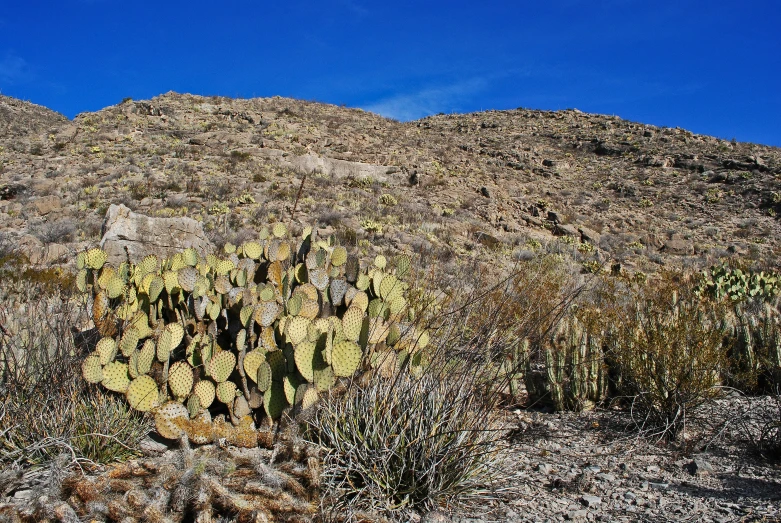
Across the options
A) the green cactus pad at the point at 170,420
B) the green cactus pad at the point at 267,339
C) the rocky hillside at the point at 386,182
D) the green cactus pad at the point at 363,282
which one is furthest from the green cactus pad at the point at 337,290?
the rocky hillside at the point at 386,182

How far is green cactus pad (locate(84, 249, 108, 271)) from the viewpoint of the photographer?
423 cm

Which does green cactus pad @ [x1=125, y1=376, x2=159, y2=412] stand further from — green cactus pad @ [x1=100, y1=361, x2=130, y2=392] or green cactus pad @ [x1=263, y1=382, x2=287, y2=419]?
green cactus pad @ [x1=263, y1=382, x2=287, y2=419]

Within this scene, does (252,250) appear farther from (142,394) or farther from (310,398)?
(310,398)

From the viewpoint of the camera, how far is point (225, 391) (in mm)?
3387

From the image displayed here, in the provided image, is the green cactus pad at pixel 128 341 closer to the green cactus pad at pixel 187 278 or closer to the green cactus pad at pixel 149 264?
the green cactus pad at pixel 187 278

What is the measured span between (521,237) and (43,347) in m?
14.8

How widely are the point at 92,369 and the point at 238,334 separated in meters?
0.89

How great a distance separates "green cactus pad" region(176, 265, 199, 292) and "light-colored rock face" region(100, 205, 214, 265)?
468 cm

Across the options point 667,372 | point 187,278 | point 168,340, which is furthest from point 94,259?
point 667,372

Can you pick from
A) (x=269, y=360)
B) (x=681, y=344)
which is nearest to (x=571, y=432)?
(x=681, y=344)

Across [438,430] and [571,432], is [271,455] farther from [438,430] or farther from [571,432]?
[571,432]

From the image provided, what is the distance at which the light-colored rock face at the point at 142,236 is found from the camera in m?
8.32

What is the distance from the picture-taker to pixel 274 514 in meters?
2.46

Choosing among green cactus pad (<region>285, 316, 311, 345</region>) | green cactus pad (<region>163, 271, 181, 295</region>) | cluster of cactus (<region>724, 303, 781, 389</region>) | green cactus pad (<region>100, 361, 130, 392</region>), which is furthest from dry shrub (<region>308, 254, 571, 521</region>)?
cluster of cactus (<region>724, 303, 781, 389</region>)
